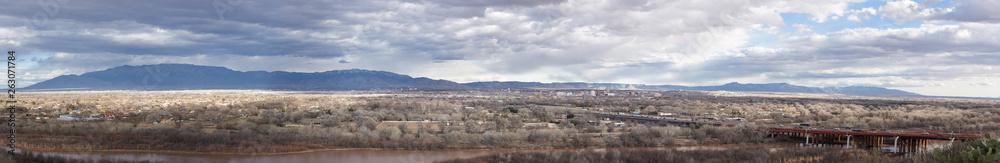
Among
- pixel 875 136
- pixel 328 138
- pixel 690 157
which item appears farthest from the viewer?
pixel 328 138

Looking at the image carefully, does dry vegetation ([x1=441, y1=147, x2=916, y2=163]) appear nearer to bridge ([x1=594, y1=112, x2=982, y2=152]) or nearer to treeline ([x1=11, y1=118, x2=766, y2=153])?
treeline ([x1=11, y1=118, x2=766, y2=153])

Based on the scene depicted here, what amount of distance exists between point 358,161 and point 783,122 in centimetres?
5238

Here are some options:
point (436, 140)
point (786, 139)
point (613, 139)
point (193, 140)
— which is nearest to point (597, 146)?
point (613, 139)

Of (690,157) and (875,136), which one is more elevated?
(875,136)

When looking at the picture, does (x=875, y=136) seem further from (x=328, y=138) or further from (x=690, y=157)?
(x=328, y=138)

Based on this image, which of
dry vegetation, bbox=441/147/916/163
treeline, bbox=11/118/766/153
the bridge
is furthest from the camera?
the bridge

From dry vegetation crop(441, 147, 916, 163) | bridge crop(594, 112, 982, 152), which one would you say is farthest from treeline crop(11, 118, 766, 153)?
dry vegetation crop(441, 147, 916, 163)

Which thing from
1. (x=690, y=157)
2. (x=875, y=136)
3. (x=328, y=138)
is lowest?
(x=328, y=138)

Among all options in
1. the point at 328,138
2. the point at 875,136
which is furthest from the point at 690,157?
the point at 328,138

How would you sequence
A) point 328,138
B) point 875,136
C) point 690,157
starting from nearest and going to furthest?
1. point 690,157
2. point 875,136
3. point 328,138

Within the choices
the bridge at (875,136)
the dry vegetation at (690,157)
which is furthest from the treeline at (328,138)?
the dry vegetation at (690,157)

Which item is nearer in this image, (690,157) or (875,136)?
(690,157)

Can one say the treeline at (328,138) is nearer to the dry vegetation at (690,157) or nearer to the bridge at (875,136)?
the bridge at (875,136)

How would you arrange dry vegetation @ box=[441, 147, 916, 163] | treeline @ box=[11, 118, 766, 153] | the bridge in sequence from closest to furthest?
dry vegetation @ box=[441, 147, 916, 163], treeline @ box=[11, 118, 766, 153], the bridge
